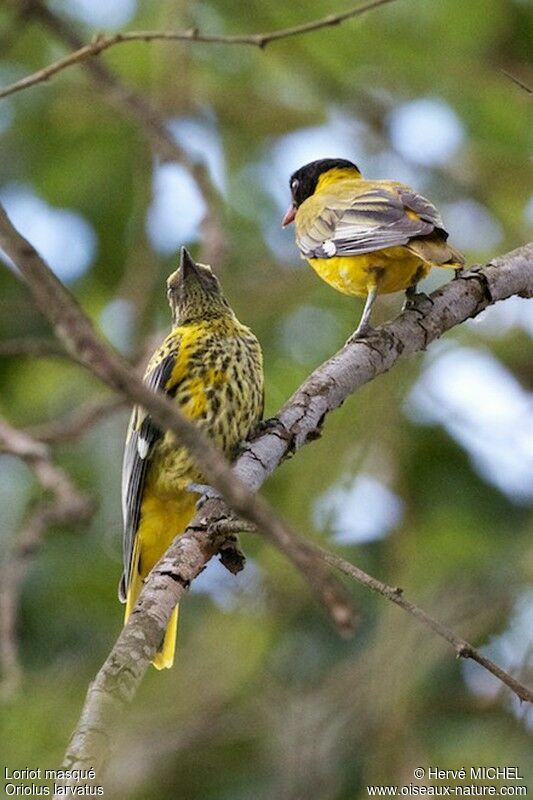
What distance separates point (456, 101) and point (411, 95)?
1.01 ft

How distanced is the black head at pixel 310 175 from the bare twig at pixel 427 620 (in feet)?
12.8

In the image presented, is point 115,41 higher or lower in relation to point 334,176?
lower

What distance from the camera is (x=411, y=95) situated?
7477 millimetres

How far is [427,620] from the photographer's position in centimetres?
206

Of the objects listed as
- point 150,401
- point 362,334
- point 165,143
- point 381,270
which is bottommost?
point 150,401

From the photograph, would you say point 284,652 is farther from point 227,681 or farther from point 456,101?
point 456,101

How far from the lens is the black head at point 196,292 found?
5.01 meters

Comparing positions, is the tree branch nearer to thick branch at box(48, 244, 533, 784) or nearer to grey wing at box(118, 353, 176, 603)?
thick branch at box(48, 244, 533, 784)

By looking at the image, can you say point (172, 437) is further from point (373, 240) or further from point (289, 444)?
point (289, 444)

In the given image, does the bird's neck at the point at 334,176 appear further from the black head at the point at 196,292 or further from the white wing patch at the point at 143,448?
the white wing patch at the point at 143,448

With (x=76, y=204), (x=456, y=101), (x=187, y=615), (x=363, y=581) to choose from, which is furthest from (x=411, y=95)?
(x=363, y=581)

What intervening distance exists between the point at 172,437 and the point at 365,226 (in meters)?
1.01

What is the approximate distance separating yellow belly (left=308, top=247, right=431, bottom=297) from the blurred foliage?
3.11ft

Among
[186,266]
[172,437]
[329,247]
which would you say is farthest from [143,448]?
[186,266]
